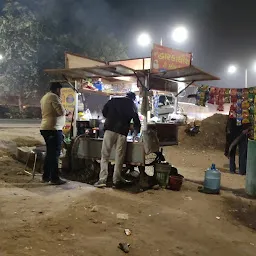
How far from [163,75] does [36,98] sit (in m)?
24.9

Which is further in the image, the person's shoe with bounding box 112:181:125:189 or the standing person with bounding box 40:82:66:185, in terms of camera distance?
the person's shoe with bounding box 112:181:125:189

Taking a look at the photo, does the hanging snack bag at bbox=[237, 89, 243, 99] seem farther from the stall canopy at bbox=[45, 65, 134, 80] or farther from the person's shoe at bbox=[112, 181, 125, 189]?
the person's shoe at bbox=[112, 181, 125, 189]

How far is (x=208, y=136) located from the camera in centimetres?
1742

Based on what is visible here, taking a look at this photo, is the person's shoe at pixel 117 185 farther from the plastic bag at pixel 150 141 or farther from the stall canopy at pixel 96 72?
the stall canopy at pixel 96 72

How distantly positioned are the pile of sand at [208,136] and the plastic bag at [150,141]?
9.96 metres

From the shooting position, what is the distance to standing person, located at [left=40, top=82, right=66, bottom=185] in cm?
668

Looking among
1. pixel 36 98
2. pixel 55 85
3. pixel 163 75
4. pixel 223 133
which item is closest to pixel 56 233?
pixel 55 85

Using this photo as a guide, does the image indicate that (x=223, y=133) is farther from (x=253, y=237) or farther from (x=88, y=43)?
(x=88, y=43)

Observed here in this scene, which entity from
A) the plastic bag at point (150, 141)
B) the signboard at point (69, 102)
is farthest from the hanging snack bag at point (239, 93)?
the signboard at point (69, 102)

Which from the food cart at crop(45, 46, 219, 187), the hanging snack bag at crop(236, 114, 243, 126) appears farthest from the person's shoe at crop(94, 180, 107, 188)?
the hanging snack bag at crop(236, 114, 243, 126)

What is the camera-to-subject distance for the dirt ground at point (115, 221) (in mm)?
3836

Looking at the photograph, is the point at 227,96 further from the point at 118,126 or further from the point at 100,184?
the point at 100,184

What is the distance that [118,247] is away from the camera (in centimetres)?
387

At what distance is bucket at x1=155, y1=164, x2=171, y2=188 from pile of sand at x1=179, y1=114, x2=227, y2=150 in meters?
9.69
